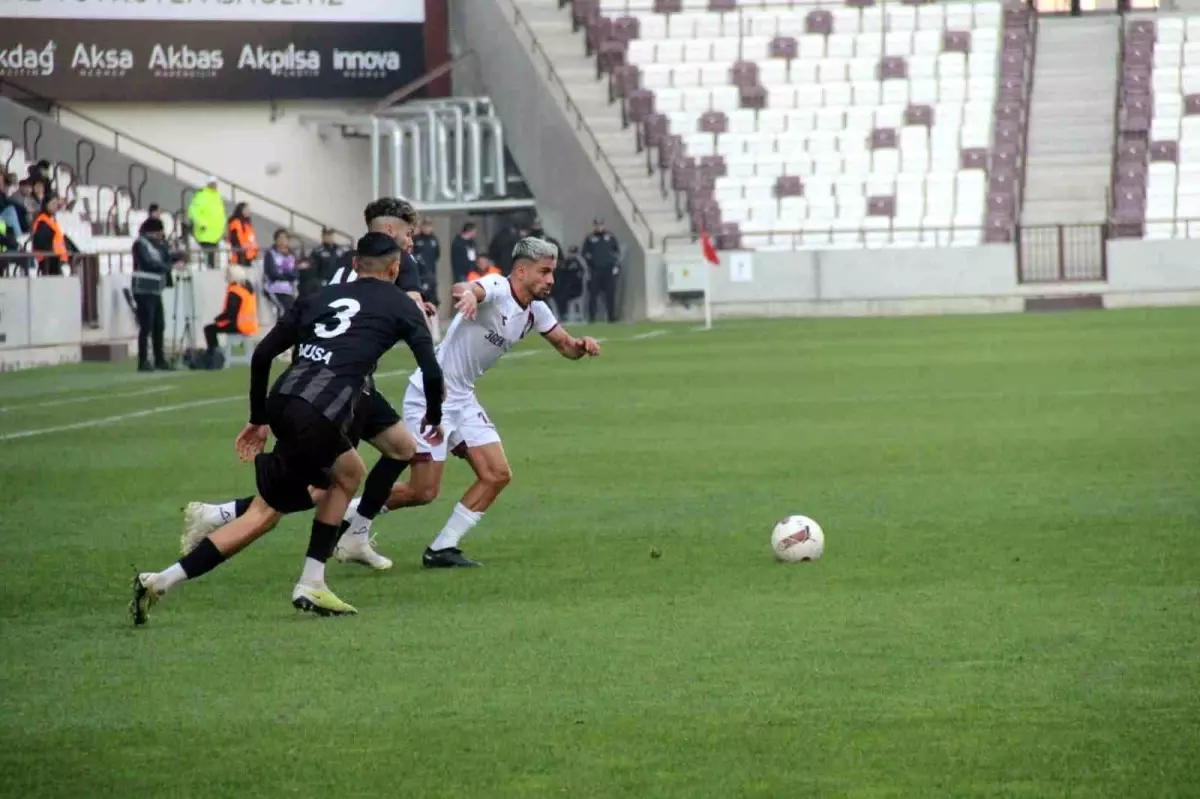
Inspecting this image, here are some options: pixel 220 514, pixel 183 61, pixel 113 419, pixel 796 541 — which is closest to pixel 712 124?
pixel 183 61

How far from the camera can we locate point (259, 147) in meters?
41.6

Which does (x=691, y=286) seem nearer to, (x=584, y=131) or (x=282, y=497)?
(x=584, y=131)

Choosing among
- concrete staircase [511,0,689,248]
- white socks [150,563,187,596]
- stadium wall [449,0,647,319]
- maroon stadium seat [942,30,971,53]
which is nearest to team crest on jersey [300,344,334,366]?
white socks [150,563,187,596]

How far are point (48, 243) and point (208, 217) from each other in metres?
5.05

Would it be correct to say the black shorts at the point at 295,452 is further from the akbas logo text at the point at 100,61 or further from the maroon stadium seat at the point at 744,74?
the maroon stadium seat at the point at 744,74

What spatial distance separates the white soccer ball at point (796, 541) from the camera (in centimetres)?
1045

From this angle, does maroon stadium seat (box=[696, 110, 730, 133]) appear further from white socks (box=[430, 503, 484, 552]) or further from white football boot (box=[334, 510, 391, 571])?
white football boot (box=[334, 510, 391, 571])

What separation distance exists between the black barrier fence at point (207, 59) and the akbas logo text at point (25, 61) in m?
0.02

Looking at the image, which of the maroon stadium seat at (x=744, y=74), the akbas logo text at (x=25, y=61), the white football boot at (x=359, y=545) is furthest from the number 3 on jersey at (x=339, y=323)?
the maroon stadium seat at (x=744, y=74)

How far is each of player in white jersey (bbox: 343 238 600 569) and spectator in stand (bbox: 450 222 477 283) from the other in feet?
86.3

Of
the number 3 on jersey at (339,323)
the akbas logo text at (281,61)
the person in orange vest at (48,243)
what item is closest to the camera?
the number 3 on jersey at (339,323)

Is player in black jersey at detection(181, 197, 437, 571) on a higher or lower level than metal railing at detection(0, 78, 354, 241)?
lower

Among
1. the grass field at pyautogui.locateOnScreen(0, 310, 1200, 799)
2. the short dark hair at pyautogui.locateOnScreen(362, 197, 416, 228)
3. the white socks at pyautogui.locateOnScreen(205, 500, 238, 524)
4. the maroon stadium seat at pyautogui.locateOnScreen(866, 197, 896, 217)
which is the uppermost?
the maroon stadium seat at pyautogui.locateOnScreen(866, 197, 896, 217)

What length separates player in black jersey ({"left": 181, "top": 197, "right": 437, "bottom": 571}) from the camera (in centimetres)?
962
